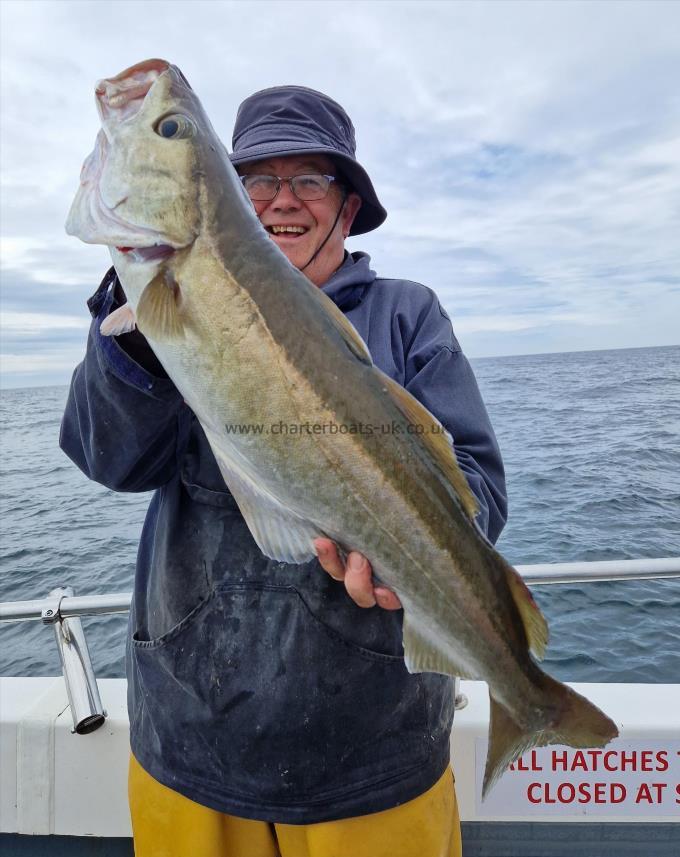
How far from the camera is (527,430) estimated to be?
2577 centimetres

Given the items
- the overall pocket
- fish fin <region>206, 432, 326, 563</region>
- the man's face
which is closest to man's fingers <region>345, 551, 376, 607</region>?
fish fin <region>206, 432, 326, 563</region>

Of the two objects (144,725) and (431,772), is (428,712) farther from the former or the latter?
(144,725)

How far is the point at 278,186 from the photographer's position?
102 inches

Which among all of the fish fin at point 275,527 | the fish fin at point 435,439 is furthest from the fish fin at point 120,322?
the fish fin at point 435,439

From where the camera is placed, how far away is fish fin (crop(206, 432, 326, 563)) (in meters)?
1.92

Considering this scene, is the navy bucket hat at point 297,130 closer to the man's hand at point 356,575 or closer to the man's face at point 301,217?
the man's face at point 301,217

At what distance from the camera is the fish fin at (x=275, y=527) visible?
6.31 feet

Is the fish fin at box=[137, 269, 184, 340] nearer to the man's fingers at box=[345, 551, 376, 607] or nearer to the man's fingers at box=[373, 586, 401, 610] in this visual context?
the man's fingers at box=[345, 551, 376, 607]

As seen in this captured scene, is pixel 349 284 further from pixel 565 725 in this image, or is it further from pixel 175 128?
pixel 565 725

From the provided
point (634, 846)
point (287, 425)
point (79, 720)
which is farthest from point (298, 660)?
point (634, 846)

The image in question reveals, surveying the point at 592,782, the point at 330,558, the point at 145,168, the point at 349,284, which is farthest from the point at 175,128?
the point at 592,782

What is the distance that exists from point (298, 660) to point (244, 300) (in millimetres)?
1195

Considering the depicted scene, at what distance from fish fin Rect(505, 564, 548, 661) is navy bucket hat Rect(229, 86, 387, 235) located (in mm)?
1780

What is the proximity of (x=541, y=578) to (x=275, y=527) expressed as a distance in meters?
1.81
